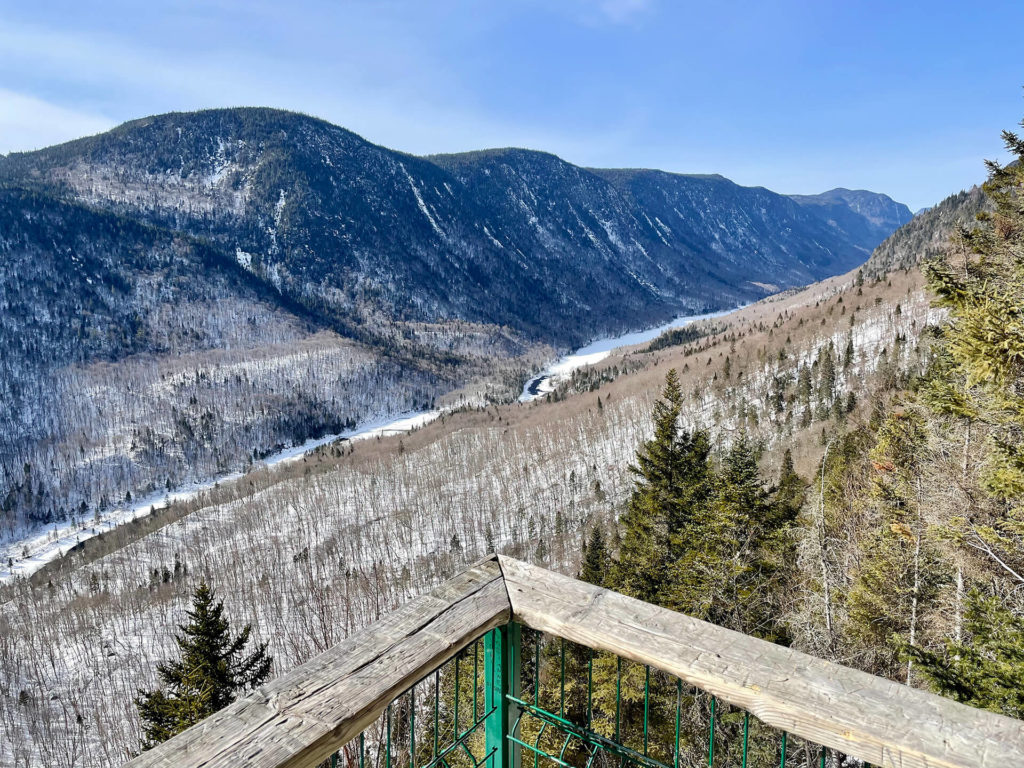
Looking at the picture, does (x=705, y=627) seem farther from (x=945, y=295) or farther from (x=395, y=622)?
(x=945, y=295)

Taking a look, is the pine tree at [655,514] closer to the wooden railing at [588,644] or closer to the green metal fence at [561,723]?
the green metal fence at [561,723]

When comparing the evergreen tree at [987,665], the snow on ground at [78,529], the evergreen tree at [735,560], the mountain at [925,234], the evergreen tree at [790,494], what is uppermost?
Result: the mountain at [925,234]

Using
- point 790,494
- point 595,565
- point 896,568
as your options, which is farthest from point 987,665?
point 790,494

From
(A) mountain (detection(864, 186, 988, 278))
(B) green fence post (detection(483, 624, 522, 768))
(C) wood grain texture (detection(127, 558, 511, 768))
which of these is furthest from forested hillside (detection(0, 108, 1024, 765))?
(A) mountain (detection(864, 186, 988, 278))

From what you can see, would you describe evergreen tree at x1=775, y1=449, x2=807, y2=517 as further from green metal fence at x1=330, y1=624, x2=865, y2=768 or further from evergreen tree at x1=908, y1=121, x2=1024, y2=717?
evergreen tree at x1=908, y1=121, x2=1024, y2=717

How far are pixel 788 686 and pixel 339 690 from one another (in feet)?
4.92

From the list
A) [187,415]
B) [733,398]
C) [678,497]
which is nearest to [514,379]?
[187,415]

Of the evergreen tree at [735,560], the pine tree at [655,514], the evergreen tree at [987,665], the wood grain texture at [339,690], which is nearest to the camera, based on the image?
the wood grain texture at [339,690]

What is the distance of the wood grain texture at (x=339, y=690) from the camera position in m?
1.67

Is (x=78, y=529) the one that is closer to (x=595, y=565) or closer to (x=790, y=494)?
(x=595, y=565)

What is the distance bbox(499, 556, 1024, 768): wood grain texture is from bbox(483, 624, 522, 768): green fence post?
14cm

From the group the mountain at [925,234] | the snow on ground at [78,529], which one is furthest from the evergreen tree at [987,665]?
the mountain at [925,234]

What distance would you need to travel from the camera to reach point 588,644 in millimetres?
2322

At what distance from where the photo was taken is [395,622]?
229 cm
